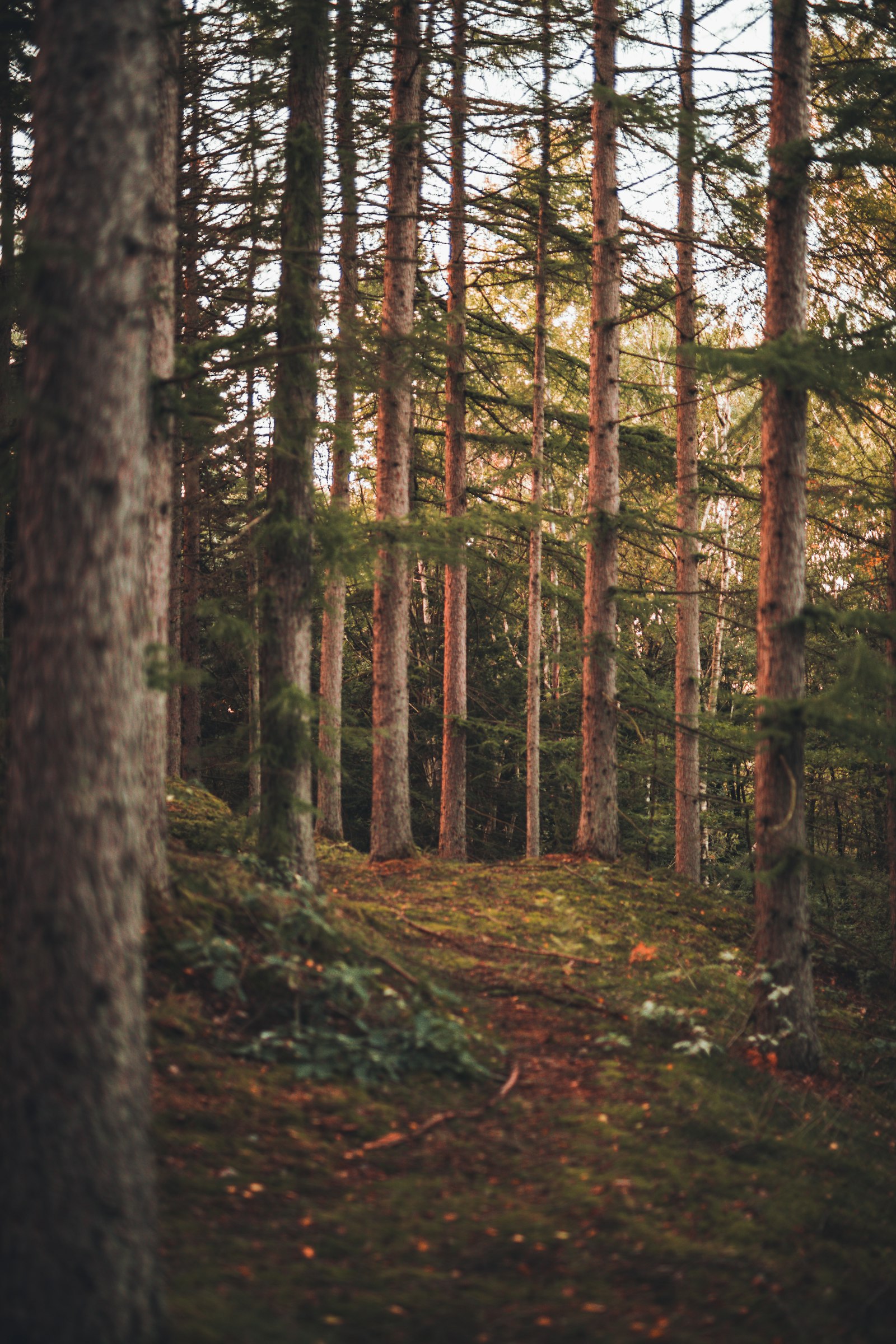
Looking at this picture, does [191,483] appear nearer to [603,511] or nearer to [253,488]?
[253,488]

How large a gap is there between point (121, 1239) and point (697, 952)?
813cm

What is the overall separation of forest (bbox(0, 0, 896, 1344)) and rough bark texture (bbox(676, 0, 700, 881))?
10 cm

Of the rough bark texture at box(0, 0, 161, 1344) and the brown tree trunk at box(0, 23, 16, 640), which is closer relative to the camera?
the rough bark texture at box(0, 0, 161, 1344)

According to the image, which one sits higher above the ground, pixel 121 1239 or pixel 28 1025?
pixel 28 1025

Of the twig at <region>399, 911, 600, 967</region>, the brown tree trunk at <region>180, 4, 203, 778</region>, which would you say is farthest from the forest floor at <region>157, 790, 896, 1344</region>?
the brown tree trunk at <region>180, 4, 203, 778</region>

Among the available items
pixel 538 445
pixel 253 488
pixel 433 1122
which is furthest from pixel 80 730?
pixel 253 488

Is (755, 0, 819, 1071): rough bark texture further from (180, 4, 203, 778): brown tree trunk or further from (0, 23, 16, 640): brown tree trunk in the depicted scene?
(0, 23, 16, 640): brown tree trunk

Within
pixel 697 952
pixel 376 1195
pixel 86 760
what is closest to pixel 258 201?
pixel 86 760

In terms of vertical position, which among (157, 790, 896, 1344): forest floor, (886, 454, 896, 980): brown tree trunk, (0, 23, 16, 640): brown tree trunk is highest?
(0, 23, 16, 640): brown tree trunk

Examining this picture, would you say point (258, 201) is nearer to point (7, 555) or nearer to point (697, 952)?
point (7, 555)

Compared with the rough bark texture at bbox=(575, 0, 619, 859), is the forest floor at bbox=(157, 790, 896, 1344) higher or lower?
lower

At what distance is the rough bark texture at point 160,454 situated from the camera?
6.34 m

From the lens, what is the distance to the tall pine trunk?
1373 cm

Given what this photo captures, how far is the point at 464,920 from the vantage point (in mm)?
9844
